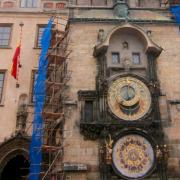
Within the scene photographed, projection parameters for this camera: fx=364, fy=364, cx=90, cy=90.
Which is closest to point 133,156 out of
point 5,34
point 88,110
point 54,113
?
point 88,110

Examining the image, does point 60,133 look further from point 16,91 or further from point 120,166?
point 16,91

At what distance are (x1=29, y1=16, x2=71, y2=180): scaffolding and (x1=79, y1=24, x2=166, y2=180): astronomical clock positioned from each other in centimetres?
115

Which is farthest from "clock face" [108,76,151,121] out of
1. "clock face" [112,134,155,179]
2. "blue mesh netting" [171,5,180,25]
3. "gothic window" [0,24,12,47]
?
"gothic window" [0,24,12,47]

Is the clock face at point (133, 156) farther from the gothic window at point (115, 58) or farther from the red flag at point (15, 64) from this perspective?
the red flag at point (15, 64)

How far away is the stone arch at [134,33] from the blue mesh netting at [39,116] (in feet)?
9.87

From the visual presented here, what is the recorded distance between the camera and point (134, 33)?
17328mm

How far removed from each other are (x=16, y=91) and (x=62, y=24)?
4.72 m

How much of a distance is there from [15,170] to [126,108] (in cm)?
783

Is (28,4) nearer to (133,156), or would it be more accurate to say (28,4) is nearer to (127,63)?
(127,63)

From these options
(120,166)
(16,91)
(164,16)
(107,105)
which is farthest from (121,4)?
(120,166)

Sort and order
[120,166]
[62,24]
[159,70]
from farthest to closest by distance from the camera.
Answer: [62,24]
[159,70]
[120,166]

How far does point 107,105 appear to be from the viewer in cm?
1551

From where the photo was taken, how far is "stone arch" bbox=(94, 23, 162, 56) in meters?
16.5

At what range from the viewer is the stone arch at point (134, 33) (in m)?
16.5
